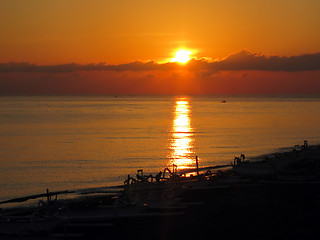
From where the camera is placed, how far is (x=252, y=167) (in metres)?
27.7

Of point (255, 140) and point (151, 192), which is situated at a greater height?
point (255, 140)

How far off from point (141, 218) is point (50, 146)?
4051 cm

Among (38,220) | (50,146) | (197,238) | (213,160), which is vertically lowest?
(197,238)

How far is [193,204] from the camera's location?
19.8 m

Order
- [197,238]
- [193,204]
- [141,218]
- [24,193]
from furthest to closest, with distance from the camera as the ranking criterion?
[24,193] → [193,204] → [141,218] → [197,238]

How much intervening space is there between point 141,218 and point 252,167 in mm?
12207

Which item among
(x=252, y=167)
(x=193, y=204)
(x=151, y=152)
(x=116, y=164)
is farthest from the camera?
(x=151, y=152)

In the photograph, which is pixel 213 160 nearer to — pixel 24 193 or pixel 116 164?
pixel 116 164

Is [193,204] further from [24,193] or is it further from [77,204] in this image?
[24,193]

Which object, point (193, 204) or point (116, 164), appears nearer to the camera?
point (193, 204)

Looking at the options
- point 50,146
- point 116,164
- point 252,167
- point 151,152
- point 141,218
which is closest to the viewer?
point 141,218

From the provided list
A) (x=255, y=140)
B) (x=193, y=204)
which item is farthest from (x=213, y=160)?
(x=193, y=204)

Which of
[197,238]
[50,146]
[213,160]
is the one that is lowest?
[197,238]

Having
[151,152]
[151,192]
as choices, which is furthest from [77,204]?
[151,152]
